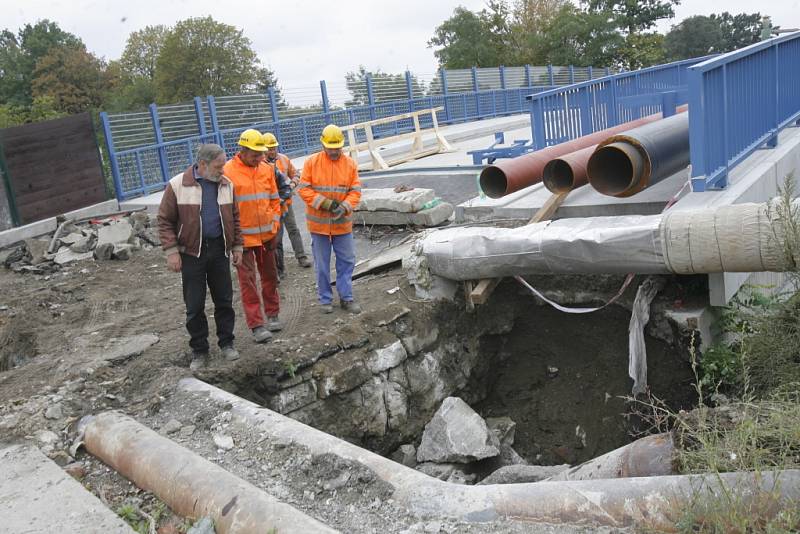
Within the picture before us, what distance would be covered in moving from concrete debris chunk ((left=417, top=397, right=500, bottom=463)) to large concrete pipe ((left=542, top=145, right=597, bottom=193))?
2.68 metres

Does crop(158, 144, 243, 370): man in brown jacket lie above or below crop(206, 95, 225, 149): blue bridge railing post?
below

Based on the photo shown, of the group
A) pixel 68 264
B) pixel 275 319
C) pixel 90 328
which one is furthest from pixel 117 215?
pixel 275 319

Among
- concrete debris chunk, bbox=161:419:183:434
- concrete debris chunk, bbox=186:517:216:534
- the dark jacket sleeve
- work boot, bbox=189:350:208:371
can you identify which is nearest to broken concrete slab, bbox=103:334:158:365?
work boot, bbox=189:350:208:371

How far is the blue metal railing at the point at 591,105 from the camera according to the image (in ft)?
31.7

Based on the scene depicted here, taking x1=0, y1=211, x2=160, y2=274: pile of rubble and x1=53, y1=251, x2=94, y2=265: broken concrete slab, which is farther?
x1=53, y1=251, x2=94, y2=265: broken concrete slab

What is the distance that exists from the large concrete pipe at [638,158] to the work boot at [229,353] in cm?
368

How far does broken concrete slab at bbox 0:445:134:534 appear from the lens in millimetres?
3592

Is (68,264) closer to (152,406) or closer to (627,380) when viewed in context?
(152,406)

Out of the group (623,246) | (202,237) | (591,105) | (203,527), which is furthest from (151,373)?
(591,105)

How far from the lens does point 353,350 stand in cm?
605

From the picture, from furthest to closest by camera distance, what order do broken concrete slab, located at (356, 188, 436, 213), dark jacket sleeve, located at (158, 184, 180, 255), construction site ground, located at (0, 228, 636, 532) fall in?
1. broken concrete slab, located at (356, 188, 436, 213)
2. dark jacket sleeve, located at (158, 184, 180, 255)
3. construction site ground, located at (0, 228, 636, 532)

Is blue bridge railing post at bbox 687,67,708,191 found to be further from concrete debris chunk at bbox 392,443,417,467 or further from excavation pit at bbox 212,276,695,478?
concrete debris chunk at bbox 392,443,417,467

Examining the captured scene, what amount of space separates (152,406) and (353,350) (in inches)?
68.1

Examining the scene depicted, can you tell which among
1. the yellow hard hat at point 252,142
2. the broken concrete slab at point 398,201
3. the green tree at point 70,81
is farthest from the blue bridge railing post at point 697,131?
the green tree at point 70,81
